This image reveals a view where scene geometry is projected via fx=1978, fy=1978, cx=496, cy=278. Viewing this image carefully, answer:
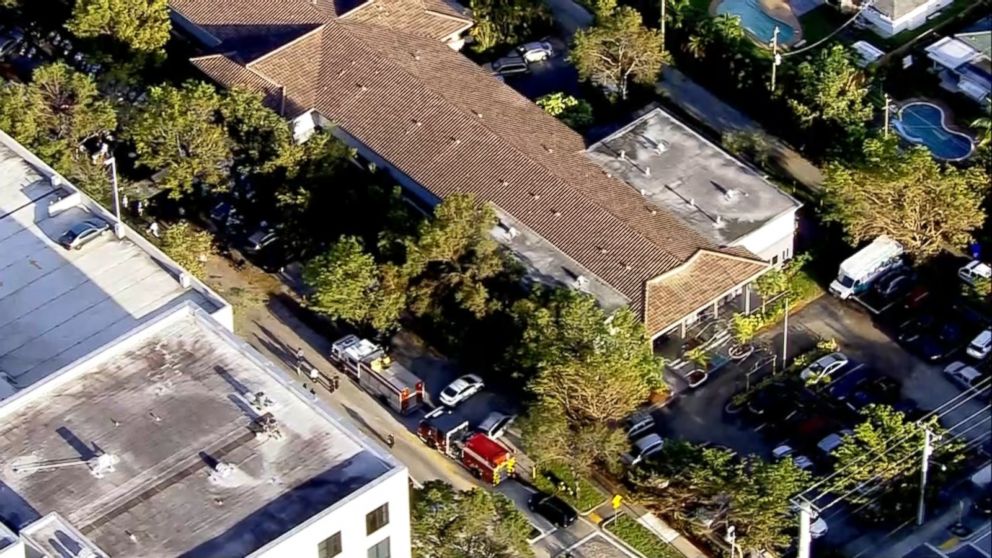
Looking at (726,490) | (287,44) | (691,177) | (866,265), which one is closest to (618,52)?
(691,177)

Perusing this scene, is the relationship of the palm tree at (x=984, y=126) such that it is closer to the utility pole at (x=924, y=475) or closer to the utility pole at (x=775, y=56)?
the utility pole at (x=775, y=56)

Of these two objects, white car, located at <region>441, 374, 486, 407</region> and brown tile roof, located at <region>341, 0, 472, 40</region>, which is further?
brown tile roof, located at <region>341, 0, 472, 40</region>

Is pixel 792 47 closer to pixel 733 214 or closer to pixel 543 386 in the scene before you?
pixel 733 214

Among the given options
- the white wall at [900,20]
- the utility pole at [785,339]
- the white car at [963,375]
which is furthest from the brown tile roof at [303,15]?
the white car at [963,375]

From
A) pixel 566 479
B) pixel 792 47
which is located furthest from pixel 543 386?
pixel 792 47

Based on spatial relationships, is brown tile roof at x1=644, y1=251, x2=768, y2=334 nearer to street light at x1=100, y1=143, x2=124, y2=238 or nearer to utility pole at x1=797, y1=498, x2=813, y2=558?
utility pole at x1=797, y1=498, x2=813, y2=558

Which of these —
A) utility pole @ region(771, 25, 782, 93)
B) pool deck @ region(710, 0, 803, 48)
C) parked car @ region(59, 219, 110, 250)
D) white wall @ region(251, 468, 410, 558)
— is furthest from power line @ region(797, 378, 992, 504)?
parked car @ region(59, 219, 110, 250)
